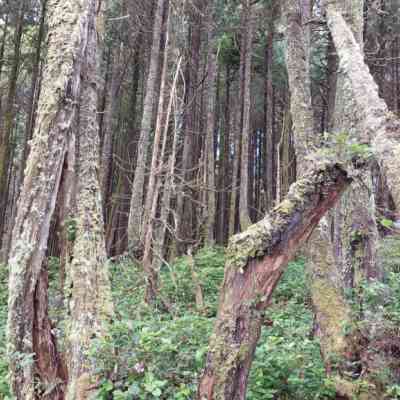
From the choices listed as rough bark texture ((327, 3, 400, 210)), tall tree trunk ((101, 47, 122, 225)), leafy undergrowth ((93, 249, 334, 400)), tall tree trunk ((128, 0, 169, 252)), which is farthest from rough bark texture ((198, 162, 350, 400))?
tall tree trunk ((101, 47, 122, 225))

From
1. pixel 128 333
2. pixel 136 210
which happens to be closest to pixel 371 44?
pixel 136 210

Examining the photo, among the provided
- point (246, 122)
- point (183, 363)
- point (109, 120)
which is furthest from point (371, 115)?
point (109, 120)

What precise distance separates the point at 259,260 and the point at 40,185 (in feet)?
7.06

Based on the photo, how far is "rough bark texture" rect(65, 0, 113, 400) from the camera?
3.28 m

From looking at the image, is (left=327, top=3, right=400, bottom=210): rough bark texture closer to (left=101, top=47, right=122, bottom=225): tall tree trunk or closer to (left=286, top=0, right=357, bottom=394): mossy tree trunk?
(left=286, top=0, right=357, bottom=394): mossy tree trunk

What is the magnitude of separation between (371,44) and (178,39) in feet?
33.0

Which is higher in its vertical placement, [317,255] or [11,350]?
[317,255]

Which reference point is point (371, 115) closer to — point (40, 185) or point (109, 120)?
point (40, 185)

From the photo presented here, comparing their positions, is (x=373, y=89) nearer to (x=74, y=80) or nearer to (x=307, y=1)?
(x=74, y=80)

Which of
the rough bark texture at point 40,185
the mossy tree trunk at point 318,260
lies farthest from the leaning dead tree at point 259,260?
the rough bark texture at point 40,185

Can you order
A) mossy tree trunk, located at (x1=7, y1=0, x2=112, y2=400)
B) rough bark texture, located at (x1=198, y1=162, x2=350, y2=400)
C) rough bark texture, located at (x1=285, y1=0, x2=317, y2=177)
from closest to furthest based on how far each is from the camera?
1. rough bark texture, located at (x1=198, y1=162, x2=350, y2=400)
2. mossy tree trunk, located at (x1=7, y1=0, x2=112, y2=400)
3. rough bark texture, located at (x1=285, y1=0, x2=317, y2=177)

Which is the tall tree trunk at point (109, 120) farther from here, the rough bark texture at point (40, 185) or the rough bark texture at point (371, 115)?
the rough bark texture at point (371, 115)

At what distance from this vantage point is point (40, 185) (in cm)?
360

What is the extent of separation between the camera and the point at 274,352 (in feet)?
11.9
